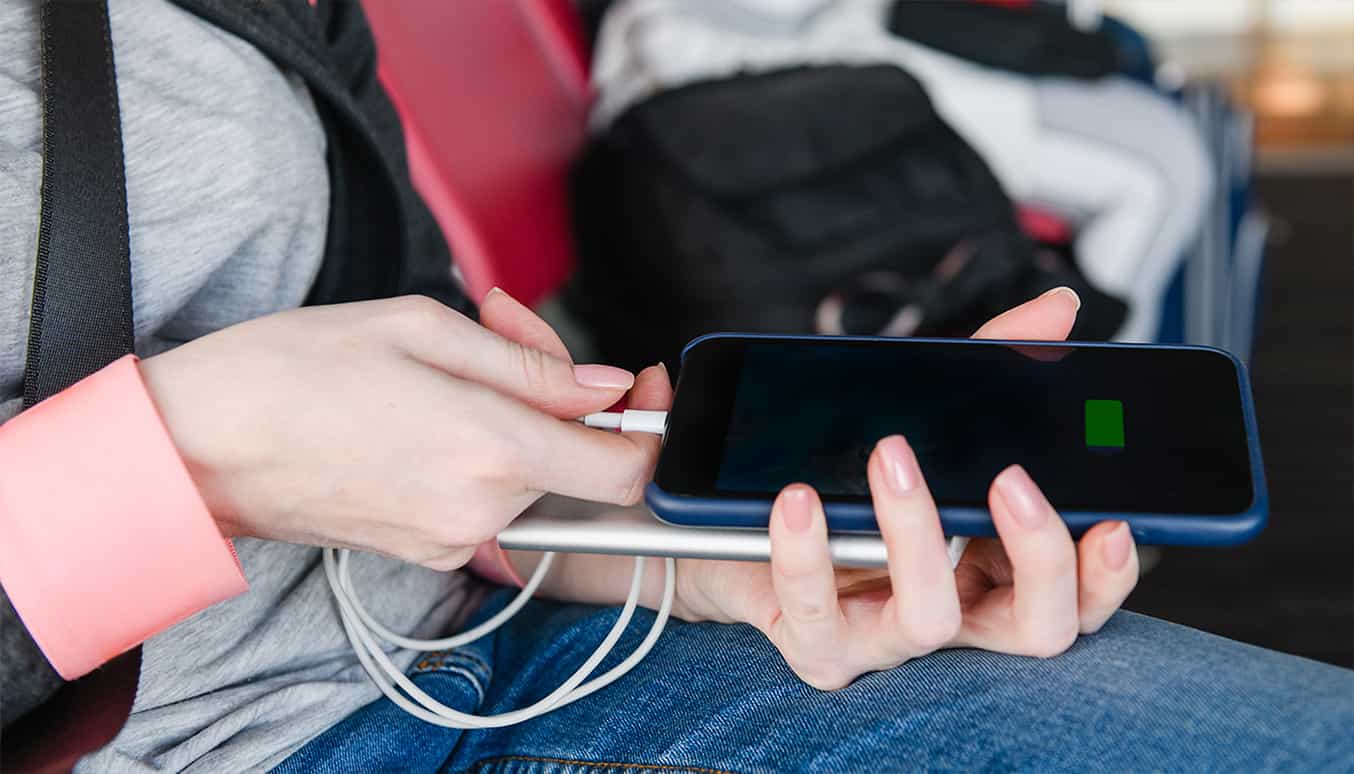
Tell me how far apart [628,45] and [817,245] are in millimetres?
368

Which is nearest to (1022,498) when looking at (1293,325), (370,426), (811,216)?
(370,426)

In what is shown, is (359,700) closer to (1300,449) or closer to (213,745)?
(213,745)

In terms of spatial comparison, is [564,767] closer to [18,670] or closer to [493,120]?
[18,670]

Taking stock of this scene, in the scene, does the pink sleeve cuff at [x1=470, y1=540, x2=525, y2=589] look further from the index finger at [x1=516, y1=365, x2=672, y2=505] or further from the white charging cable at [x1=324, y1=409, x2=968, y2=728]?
the index finger at [x1=516, y1=365, x2=672, y2=505]

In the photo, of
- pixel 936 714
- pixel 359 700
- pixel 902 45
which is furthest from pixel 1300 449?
pixel 359 700

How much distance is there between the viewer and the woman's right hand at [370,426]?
1.40 ft

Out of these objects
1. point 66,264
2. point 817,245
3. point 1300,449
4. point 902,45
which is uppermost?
point 66,264

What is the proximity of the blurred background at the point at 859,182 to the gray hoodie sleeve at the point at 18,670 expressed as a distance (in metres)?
0.53

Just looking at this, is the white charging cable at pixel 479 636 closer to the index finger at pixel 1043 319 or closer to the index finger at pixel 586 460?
the index finger at pixel 586 460

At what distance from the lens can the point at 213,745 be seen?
1.66 ft

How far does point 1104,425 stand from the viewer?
48 centimetres

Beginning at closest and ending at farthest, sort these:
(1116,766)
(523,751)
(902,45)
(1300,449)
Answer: (1116,766) → (523,751) → (902,45) → (1300,449)

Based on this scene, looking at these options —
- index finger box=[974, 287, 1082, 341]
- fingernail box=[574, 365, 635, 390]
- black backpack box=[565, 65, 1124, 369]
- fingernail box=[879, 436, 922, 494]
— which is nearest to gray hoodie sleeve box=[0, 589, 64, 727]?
fingernail box=[574, 365, 635, 390]

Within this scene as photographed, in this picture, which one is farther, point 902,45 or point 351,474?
point 902,45
